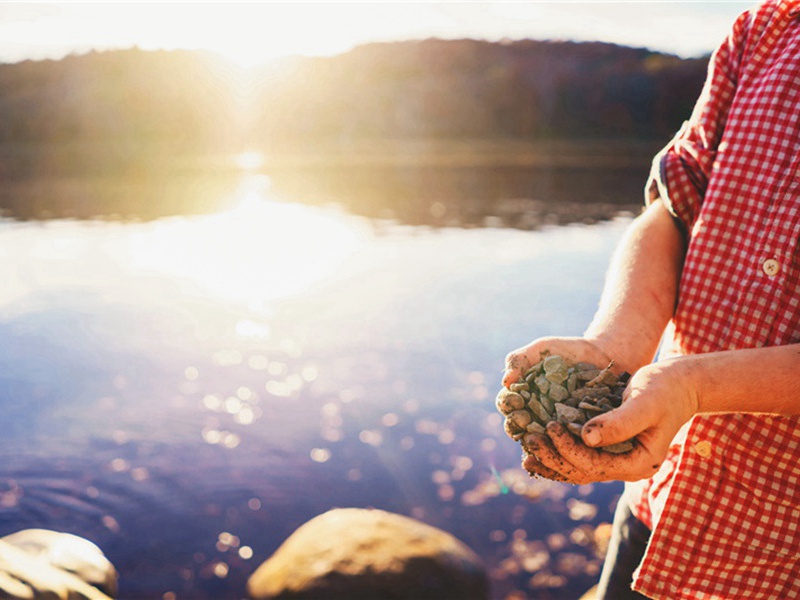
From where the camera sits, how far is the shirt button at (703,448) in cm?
201

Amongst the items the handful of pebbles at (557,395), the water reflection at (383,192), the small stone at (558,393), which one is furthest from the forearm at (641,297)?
the water reflection at (383,192)

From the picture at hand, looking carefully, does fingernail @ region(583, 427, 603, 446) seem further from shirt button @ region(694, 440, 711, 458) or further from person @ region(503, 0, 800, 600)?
shirt button @ region(694, 440, 711, 458)

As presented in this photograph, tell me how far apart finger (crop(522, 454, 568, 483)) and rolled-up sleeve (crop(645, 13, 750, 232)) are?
37.0 inches

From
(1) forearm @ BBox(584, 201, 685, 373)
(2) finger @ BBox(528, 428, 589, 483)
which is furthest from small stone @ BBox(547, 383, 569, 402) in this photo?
(1) forearm @ BBox(584, 201, 685, 373)

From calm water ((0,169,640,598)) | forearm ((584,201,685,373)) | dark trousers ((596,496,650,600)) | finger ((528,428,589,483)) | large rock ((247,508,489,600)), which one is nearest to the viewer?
finger ((528,428,589,483))

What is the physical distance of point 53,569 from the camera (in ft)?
16.0

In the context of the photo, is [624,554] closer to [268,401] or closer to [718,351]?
[718,351]

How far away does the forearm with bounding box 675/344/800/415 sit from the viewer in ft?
5.66

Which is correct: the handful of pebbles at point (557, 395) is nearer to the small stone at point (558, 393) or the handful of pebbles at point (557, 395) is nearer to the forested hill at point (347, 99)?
the small stone at point (558, 393)

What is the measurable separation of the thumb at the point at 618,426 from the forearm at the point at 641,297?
Result: 47 centimetres

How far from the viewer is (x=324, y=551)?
207 inches

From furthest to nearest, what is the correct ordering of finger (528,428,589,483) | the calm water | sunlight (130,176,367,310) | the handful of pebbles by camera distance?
sunlight (130,176,367,310)
the calm water
the handful of pebbles
finger (528,428,589,483)

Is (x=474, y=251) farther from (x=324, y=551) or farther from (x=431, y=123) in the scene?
(x=431, y=123)

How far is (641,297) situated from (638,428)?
0.60 metres
